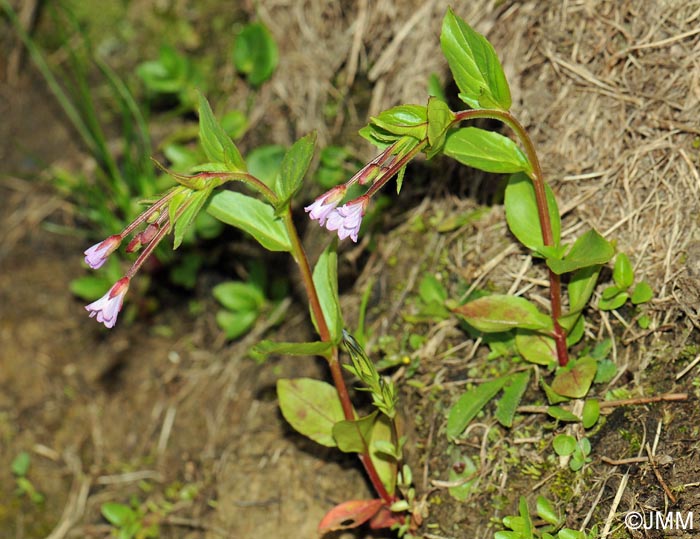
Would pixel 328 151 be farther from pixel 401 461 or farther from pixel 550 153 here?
pixel 401 461

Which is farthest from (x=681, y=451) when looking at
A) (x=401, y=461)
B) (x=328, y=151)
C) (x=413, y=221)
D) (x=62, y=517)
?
(x=62, y=517)

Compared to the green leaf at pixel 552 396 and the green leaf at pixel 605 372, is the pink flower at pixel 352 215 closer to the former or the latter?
the green leaf at pixel 552 396

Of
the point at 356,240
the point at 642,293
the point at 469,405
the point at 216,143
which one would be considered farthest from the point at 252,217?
the point at 642,293

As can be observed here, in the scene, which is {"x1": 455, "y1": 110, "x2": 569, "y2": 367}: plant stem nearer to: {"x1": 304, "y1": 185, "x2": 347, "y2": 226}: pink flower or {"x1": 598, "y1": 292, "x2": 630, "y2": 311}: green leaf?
{"x1": 598, "y1": 292, "x2": 630, "y2": 311}: green leaf

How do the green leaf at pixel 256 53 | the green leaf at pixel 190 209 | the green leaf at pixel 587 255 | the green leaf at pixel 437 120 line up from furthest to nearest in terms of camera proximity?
the green leaf at pixel 256 53 < the green leaf at pixel 587 255 < the green leaf at pixel 190 209 < the green leaf at pixel 437 120

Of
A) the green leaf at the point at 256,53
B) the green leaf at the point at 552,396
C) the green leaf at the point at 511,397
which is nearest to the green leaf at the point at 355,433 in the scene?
the green leaf at the point at 511,397
